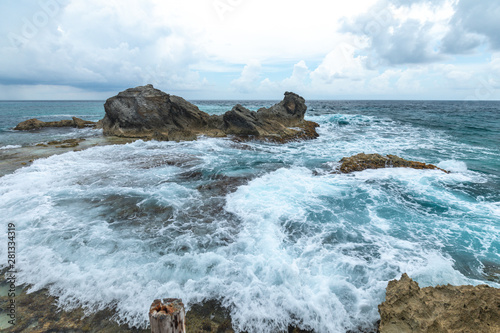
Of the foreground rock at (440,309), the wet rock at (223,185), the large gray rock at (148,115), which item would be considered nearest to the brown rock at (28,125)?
the large gray rock at (148,115)

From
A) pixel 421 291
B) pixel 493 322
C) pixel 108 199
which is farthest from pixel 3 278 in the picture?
pixel 493 322

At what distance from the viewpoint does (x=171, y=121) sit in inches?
1000

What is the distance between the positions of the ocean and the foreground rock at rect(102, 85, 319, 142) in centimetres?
999

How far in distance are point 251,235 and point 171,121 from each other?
21.1 m

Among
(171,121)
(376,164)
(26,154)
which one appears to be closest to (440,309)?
(376,164)

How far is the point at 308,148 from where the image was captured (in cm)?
2077

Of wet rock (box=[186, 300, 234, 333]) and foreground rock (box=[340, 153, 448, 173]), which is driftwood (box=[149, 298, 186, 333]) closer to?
wet rock (box=[186, 300, 234, 333])

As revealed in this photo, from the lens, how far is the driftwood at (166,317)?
2740 mm

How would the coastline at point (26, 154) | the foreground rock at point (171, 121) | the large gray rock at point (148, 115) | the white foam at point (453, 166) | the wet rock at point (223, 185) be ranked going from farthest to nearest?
the large gray rock at point (148, 115), the foreground rock at point (171, 121), the white foam at point (453, 166), the coastline at point (26, 154), the wet rock at point (223, 185)

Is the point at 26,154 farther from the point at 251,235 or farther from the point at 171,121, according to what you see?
the point at 251,235

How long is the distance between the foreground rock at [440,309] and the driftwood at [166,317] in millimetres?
3226

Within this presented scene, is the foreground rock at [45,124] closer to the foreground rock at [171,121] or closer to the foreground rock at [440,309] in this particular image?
the foreground rock at [171,121]

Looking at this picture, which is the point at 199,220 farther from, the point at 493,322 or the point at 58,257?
the point at 493,322

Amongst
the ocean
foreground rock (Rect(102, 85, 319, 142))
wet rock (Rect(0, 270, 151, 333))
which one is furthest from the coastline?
wet rock (Rect(0, 270, 151, 333))
